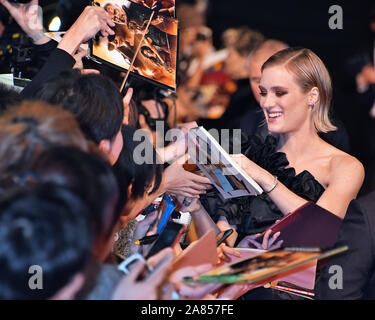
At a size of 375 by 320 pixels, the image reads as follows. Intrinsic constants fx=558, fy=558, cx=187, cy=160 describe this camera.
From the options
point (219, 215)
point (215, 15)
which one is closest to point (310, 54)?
point (219, 215)

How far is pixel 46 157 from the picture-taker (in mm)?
1276

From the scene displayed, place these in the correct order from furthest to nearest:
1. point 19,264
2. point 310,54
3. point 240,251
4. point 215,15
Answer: point 215,15
point 310,54
point 240,251
point 19,264

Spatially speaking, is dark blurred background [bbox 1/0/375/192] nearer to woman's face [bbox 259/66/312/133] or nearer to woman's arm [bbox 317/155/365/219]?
woman's face [bbox 259/66/312/133]

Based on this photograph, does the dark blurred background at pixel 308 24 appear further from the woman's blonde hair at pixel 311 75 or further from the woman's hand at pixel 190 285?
the woman's hand at pixel 190 285

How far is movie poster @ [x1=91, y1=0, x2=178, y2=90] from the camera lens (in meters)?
2.40

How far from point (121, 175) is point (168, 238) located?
1.03 feet

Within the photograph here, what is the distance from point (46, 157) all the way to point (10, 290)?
0.30 meters

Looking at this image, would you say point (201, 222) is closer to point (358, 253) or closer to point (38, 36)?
point (358, 253)

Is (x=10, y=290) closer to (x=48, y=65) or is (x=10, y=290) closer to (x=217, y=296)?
(x=217, y=296)

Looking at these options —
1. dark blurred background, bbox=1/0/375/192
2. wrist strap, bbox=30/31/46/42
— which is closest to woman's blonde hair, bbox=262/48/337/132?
wrist strap, bbox=30/31/46/42

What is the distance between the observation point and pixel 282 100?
103 inches

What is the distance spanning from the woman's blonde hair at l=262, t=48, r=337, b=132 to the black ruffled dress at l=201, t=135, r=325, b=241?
0.28m

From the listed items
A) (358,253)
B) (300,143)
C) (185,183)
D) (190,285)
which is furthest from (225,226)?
(190,285)

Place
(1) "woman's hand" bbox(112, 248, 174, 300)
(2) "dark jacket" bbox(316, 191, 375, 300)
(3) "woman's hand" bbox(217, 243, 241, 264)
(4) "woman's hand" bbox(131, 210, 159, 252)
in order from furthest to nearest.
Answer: (4) "woman's hand" bbox(131, 210, 159, 252)
(3) "woman's hand" bbox(217, 243, 241, 264)
(2) "dark jacket" bbox(316, 191, 375, 300)
(1) "woman's hand" bbox(112, 248, 174, 300)
